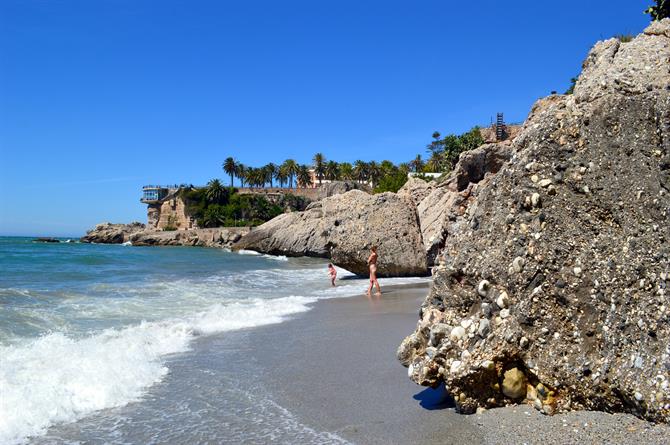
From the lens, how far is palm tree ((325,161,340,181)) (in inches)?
4429

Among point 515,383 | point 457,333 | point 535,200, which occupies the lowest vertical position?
point 515,383

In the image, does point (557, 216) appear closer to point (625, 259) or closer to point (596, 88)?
point (625, 259)

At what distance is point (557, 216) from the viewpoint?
15.2 ft

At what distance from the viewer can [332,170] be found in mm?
112938

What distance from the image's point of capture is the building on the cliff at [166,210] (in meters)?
99.2

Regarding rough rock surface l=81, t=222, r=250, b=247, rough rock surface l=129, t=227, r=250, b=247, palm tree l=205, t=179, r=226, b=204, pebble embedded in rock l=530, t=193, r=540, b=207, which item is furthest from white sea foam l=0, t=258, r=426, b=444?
palm tree l=205, t=179, r=226, b=204

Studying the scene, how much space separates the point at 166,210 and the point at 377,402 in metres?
101

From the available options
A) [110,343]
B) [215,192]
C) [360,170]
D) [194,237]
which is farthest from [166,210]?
[110,343]

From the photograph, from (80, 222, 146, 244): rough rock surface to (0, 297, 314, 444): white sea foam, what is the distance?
3771 inches

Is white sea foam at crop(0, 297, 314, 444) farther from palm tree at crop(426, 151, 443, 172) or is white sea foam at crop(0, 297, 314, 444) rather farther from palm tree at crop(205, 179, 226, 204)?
palm tree at crop(205, 179, 226, 204)

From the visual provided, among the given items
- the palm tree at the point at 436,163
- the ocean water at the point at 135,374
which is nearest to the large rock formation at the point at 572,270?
the ocean water at the point at 135,374

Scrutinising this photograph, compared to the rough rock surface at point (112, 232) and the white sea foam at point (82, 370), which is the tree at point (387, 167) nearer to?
the rough rock surface at point (112, 232)

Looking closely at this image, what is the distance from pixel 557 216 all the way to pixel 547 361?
1278mm

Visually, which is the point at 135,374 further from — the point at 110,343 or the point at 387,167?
the point at 387,167
